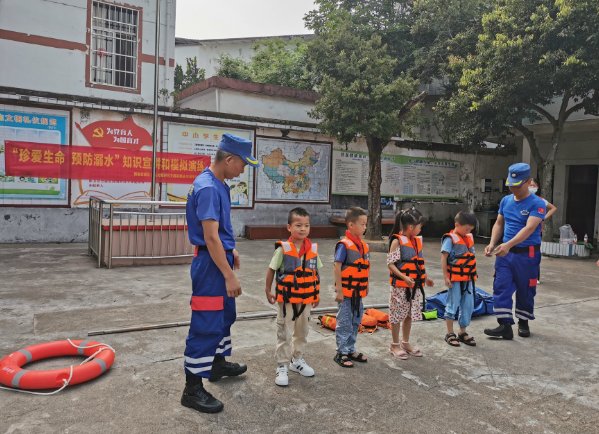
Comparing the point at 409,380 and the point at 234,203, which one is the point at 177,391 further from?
the point at 234,203

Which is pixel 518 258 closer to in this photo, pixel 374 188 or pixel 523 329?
pixel 523 329

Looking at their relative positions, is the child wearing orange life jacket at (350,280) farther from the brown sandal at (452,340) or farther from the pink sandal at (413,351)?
the brown sandal at (452,340)

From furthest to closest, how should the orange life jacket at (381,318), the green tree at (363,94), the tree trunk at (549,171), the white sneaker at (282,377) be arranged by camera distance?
the tree trunk at (549,171) → the green tree at (363,94) → the orange life jacket at (381,318) → the white sneaker at (282,377)

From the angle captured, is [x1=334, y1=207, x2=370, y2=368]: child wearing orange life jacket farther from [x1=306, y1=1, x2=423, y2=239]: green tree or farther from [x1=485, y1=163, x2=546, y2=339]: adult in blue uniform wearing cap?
[x1=306, y1=1, x2=423, y2=239]: green tree

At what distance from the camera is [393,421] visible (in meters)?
2.80

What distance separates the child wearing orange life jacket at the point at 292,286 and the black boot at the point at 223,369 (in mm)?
281

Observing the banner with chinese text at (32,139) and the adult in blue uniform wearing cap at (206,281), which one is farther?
the banner with chinese text at (32,139)

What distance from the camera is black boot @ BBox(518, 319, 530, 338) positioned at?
4.62 m

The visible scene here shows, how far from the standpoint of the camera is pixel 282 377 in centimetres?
323

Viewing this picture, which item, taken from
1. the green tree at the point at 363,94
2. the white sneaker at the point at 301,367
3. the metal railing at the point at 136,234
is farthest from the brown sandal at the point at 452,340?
the green tree at the point at 363,94

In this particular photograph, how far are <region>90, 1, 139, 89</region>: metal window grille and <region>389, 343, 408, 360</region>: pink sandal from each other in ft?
36.1

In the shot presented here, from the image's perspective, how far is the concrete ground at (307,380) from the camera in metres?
2.73

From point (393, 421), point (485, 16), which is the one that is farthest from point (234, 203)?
point (393, 421)

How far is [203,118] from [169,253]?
4270 mm
